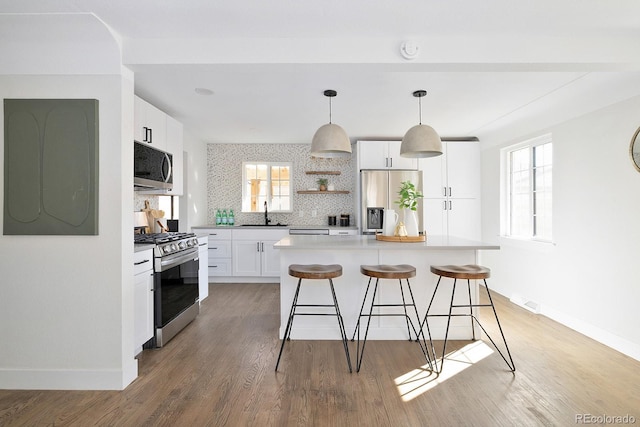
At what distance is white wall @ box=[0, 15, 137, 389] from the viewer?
2.22m

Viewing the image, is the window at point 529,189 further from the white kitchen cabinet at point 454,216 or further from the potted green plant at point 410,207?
the potted green plant at point 410,207

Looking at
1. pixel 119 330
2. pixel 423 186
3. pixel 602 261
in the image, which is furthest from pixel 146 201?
pixel 602 261

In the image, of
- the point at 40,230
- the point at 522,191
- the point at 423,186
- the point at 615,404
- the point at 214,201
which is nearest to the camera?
the point at 615,404

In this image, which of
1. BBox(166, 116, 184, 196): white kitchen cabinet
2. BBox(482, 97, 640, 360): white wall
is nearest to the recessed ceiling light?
BBox(166, 116, 184, 196): white kitchen cabinet

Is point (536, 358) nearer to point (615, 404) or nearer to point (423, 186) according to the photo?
point (615, 404)

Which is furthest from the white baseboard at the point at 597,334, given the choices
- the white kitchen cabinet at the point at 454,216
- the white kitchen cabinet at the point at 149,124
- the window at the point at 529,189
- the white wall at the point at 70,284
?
the white kitchen cabinet at the point at 149,124

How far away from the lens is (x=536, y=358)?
2635 millimetres

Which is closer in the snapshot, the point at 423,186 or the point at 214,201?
the point at 423,186

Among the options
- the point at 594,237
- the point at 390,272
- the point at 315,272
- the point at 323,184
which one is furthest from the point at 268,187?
the point at 594,237

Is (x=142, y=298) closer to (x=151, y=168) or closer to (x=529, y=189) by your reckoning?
(x=151, y=168)

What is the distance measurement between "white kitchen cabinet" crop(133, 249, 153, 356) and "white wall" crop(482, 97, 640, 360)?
3.93 m

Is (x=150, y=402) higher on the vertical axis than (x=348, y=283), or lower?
lower

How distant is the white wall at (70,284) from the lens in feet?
7.30

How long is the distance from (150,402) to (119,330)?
516mm
